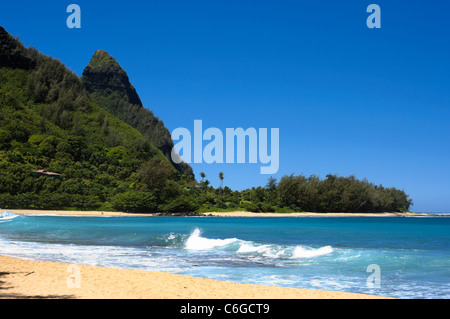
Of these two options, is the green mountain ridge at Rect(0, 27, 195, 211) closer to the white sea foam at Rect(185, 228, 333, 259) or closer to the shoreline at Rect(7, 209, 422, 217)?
the shoreline at Rect(7, 209, 422, 217)

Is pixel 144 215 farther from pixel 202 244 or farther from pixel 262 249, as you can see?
pixel 262 249

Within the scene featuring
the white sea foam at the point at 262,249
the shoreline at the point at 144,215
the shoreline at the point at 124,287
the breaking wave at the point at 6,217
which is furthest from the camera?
the shoreline at the point at 144,215

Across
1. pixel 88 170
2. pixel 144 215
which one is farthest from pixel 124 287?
pixel 88 170

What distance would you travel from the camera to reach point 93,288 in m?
12.9

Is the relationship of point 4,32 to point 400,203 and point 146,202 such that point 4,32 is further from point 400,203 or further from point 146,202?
point 400,203

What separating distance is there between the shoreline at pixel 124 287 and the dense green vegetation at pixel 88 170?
83.1 meters

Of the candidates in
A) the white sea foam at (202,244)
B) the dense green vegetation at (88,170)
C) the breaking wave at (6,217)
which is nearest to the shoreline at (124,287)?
the white sea foam at (202,244)

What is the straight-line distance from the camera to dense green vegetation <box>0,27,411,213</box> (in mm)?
97875

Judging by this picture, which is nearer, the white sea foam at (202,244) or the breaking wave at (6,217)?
the white sea foam at (202,244)

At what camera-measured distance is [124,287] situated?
13.4 meters

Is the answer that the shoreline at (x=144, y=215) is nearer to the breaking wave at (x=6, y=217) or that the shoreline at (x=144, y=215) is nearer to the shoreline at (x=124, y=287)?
the breaking wave at (x=6, y=217)

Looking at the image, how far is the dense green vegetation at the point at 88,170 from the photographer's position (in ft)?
321

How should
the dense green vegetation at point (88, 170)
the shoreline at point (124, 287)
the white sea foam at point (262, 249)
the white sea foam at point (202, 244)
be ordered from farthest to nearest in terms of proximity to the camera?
the dense green vegetation at point (88, 170) → the white sea foam at point (202, 244) → the white sea foam at point (262, 249) → the shoreline at point (124, 287)

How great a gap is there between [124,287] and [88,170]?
A: 362ft
